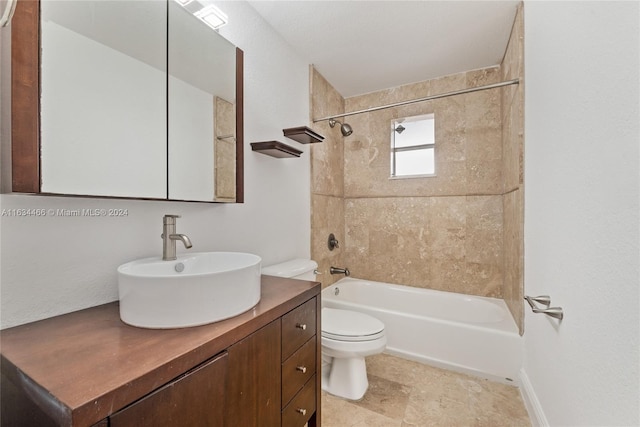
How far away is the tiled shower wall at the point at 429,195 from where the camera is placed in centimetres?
233

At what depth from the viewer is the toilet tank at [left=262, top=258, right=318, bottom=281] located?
1583mm

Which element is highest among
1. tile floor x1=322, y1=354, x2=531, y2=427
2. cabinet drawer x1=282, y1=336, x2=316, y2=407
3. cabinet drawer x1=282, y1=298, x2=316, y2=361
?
cabinet drawer x1=282, y1=298, x2=316, y2=361

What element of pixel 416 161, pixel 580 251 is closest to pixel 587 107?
pixel 580 251

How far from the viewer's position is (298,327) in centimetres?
104

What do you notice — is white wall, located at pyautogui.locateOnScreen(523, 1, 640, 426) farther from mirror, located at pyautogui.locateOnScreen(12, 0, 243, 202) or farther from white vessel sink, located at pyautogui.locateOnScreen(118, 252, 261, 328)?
mirror, located at pyautogui.locateOnScreen(12, 0, 243, 202)

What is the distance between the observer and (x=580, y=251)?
2.89 ft

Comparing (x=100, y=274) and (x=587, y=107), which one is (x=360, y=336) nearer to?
(x=100, y=274)

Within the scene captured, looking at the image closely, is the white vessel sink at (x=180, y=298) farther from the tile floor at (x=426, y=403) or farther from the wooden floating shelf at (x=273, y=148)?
the tile floor at (x=426, y=403)

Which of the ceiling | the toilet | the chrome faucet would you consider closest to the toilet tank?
the toilet

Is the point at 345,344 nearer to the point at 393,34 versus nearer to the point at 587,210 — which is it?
the point at 587,210

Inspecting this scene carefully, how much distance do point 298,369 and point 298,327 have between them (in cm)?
17

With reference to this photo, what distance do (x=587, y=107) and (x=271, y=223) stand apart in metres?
1.60

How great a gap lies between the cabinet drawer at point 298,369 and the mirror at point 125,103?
2.74 ft

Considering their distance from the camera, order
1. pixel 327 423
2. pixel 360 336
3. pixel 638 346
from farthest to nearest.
→ pixel 360 336 < pixel 327 423 < pixel 638 346
